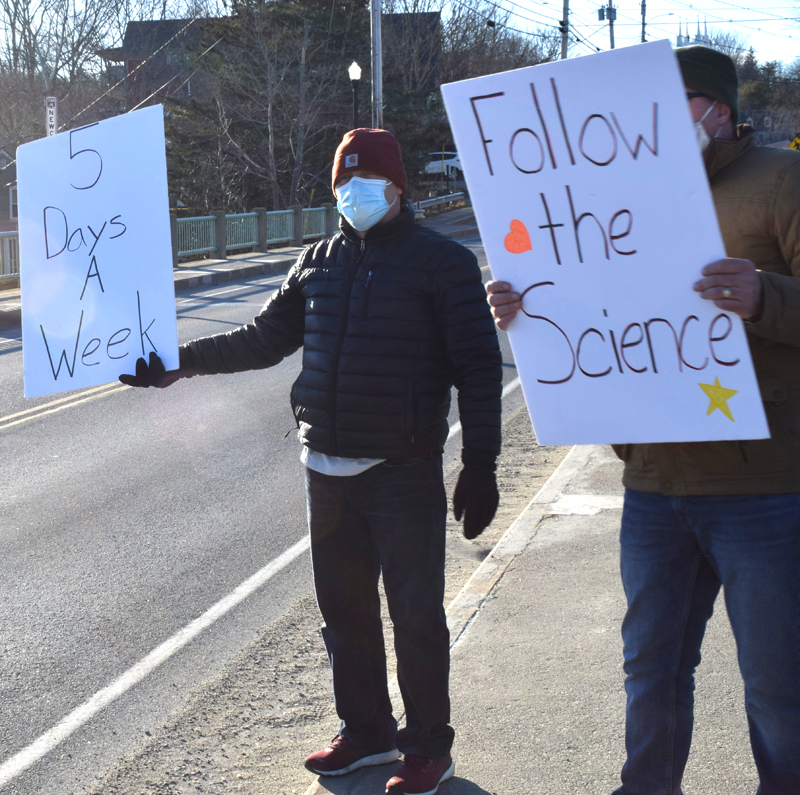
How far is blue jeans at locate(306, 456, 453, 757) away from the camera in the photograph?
279cm

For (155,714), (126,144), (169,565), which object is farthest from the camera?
(169,565)

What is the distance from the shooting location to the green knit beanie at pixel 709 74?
7.02 feet

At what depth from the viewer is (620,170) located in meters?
2.10

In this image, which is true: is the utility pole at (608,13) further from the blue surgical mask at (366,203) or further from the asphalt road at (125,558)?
the blue surgical mask at (366,203)

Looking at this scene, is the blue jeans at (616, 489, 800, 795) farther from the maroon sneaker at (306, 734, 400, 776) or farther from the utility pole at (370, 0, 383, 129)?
the utility pole at (370, 0, 383, 129)

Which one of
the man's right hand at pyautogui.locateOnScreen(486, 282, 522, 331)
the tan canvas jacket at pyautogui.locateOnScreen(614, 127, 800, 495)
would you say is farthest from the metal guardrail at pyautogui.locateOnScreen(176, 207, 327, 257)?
the tan canvas jacket at pyautogui.locateOnScreen(614, 127, 800, 495)

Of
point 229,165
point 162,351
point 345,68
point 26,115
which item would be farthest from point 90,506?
point 26,115

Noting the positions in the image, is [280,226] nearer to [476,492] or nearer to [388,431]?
[388,431]

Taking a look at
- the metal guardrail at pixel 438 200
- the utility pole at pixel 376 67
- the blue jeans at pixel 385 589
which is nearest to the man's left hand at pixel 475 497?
the blue jeans at pixel 385 589

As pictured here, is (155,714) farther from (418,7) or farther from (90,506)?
(418,7)

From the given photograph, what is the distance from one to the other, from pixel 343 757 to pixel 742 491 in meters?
1.56

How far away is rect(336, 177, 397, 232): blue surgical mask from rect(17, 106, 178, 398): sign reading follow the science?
58cm

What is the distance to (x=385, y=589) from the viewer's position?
2824mm

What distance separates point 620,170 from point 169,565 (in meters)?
3.73
